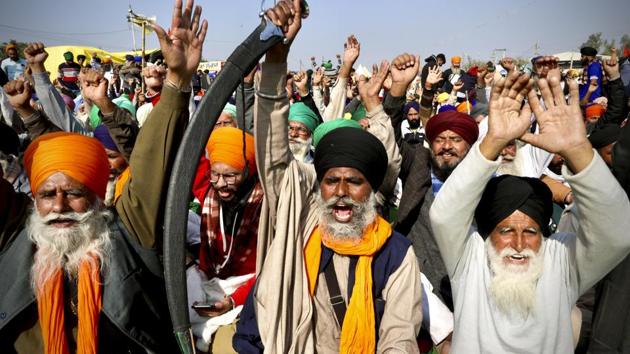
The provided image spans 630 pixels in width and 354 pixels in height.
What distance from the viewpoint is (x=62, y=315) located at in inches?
79.7

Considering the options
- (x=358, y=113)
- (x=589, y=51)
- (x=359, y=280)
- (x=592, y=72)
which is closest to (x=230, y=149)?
(x=359, y=280)

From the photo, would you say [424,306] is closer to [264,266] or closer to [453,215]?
[453,215]

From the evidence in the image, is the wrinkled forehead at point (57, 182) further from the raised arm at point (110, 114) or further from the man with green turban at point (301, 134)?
the man with green turban at point (301, 134)

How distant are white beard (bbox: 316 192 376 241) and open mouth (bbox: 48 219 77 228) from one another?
1427 millimetres

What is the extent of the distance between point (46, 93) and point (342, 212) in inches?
124

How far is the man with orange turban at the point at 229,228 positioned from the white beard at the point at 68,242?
2.77 ft

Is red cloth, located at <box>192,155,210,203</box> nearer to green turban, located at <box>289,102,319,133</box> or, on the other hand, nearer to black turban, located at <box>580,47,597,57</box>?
green turban, located at <box>289,102,319,133</box>

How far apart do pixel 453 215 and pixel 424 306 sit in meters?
0.95

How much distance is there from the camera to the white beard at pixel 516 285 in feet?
7.16

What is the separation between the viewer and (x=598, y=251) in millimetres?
1926

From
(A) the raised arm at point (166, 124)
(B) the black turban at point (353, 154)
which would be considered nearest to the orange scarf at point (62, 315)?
(A) the raised arm at point (166, 124)

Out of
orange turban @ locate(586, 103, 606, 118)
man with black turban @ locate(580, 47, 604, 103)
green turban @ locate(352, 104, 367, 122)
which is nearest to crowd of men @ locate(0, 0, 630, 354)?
green turban @ locate(352, 104, 367, 122)

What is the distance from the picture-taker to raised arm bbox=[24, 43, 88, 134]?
11.6ft

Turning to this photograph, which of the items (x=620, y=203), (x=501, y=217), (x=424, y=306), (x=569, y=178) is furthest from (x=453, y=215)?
(x=424, y=306)
